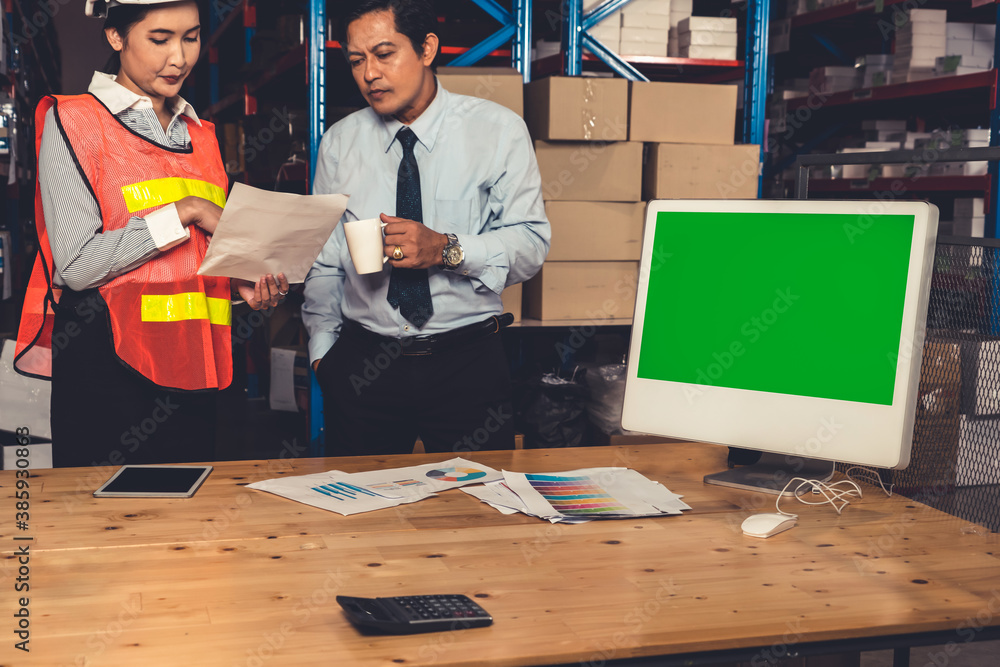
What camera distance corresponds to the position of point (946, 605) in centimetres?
107

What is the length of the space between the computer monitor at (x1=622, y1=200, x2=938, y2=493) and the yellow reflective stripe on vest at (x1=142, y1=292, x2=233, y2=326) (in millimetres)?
908

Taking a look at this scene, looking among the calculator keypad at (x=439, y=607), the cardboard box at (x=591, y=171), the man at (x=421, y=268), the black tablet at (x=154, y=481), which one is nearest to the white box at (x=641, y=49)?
the cardboard box at (x=591, y=171)

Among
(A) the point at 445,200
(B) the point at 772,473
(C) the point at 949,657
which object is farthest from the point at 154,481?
(C) the point at 949,657

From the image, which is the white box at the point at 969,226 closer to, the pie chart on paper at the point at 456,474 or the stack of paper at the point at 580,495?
the stack of paper at the point at 580,495

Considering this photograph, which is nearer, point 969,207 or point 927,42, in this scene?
point 969,207

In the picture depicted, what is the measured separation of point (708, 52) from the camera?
4.18 metres

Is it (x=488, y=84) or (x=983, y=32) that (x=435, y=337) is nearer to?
(x=488, y=84)

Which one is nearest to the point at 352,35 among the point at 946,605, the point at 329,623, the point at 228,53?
the point at 329,623

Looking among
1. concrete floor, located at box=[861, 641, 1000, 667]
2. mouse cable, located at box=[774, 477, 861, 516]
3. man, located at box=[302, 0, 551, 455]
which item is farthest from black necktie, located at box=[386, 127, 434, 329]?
concrete floor, located at box=[861, 641, 1000, 667]

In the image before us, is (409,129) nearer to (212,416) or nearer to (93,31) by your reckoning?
(212,416)

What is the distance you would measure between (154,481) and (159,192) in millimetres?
616

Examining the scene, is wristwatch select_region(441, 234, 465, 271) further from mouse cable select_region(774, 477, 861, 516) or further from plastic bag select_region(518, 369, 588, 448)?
plastic bag select_region(518, 369, 588, 448)

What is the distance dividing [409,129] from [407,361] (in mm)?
562

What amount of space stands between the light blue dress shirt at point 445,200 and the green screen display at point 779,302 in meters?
0.59
